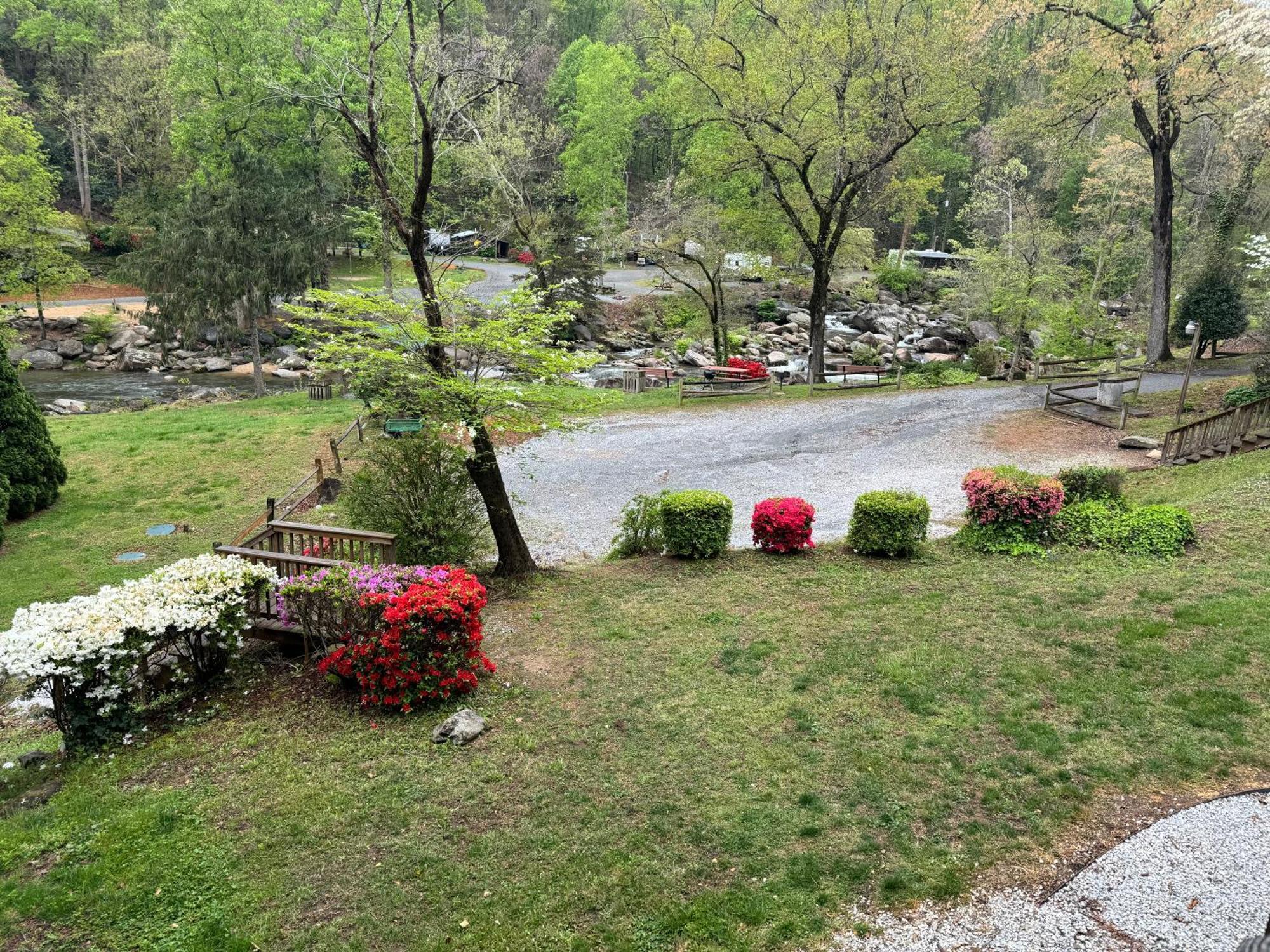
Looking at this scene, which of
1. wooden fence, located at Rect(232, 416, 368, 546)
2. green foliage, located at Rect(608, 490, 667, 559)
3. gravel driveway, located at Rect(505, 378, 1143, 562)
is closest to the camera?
green foliage, located at Rect(608, 490, 667, 559)

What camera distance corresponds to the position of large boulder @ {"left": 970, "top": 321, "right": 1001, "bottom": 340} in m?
38.7

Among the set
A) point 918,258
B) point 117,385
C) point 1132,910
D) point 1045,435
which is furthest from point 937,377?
point 117,385

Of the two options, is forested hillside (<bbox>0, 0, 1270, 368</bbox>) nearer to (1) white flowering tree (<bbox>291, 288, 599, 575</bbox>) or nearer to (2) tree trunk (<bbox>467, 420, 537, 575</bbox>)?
(1) white flowering tree (<bbox>291, 288, 599, 575</bbox>)

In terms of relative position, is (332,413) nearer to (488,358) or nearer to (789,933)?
(488,358)

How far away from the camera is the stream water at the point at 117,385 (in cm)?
2719

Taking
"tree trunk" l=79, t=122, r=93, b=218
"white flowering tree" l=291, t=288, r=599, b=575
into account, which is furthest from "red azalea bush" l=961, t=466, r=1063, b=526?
"tree trunk" l=79, t=122, r=93, b=218

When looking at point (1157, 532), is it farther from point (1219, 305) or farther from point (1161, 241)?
point (1219, 305)

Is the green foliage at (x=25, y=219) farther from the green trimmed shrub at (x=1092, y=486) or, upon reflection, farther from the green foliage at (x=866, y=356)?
the green trimmed shrub at (x=1092, y=486)

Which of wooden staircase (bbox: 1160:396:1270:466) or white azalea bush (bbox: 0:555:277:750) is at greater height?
wooden staircase (bbox: 1160:396:1270:466)

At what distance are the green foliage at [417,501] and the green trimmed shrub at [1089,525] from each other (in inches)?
338

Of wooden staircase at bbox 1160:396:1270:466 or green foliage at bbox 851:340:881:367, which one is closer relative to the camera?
wooden staircase at bbox 1160:396:1270:466

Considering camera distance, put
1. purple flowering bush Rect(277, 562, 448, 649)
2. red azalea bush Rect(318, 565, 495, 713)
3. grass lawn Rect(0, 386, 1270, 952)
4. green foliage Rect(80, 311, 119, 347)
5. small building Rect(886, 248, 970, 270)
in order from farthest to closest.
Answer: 1. small building Rect(886, 248, 970, 270)
2. green foliage Rect(80, 311, 119, 347)
3. purple flowering bush Rect(277, 562, 448, 649)
4. red azalea bush Rect(318, 565, 495, 713)
5. grass lawn Rect(0, 386, 1270, 952)

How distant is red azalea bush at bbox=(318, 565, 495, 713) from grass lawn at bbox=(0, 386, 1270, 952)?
0.30 m

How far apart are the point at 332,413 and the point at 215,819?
17.5 m
